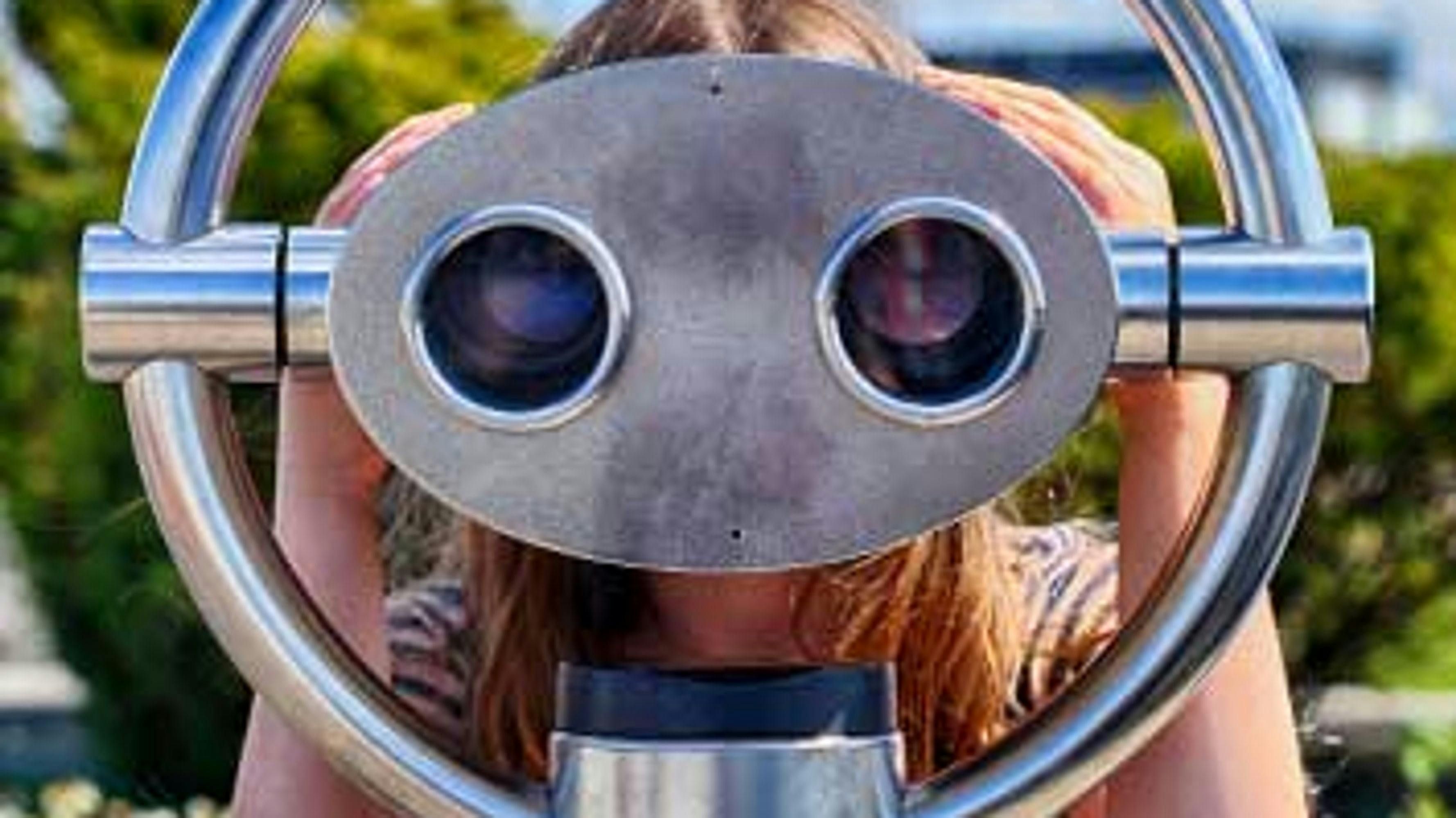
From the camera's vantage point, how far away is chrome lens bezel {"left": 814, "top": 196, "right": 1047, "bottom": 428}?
2.55 ft

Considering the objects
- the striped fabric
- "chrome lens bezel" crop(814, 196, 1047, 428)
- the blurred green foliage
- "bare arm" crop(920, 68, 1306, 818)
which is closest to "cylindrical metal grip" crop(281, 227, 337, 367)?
"chrome lens bezel" crop(814, 196, 1047, 428)

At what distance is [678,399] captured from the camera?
0.79 m

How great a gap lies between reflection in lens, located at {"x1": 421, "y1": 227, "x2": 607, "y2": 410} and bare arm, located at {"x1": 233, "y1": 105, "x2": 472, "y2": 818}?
9.9 inches

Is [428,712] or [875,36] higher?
[875,36]

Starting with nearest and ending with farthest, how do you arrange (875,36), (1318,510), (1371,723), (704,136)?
1. (704,136)
2. (875,36)
3. (1318,510)
4. (1371,723)

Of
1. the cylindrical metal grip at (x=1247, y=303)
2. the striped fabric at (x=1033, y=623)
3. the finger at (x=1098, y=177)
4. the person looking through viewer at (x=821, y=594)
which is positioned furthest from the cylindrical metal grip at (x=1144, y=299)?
the striped fabric at (x=1033, y=623)

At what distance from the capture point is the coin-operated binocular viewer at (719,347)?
0.78 meters

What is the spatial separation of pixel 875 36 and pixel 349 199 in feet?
0.69

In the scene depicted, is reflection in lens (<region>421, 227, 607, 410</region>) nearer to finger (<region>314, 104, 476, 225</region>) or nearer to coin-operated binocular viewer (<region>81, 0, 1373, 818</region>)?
coin-operated binocular viewer (<region>81, 0, 1373, 818</region>)

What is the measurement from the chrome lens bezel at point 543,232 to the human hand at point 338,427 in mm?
244

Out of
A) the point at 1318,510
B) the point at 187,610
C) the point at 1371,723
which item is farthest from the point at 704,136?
the point at 1371,723

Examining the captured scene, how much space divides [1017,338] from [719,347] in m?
0.07

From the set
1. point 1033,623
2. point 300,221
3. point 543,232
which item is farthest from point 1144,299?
point 300,221

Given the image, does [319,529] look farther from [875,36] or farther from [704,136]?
[704,136]
